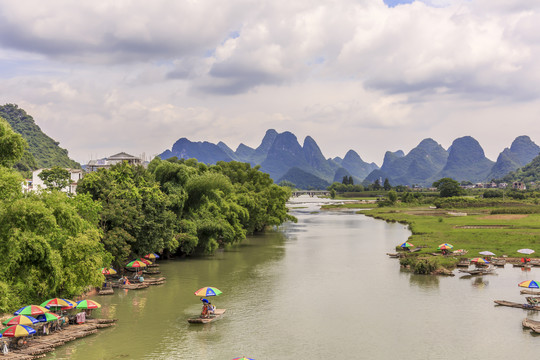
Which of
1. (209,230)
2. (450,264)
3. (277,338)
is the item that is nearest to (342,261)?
(450,264)

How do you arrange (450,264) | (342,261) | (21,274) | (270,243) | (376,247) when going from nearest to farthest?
(21,274)
(450,264)
(342,261)
(376,247)
(270,243)

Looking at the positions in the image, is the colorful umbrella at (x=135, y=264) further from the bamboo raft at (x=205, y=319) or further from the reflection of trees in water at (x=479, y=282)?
the reflection of trees in water at (x=479, y=282)

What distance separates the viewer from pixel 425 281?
4234 cm

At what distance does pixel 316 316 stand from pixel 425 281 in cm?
1543

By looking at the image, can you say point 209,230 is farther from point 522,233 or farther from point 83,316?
point 522,233

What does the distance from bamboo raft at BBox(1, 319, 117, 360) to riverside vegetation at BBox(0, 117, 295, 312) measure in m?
2.46

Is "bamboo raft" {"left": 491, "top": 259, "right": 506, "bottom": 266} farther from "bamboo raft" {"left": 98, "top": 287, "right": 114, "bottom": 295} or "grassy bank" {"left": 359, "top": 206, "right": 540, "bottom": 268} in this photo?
"bamboo raft" {"left": 98, "top": 287, "right": 114, "bottom": 295}

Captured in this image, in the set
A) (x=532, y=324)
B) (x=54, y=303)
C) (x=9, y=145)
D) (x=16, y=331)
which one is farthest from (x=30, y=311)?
(x=532, y=324)

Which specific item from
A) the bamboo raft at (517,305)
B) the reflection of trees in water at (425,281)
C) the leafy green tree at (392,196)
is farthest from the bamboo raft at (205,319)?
the leafy green tree at (392,196)

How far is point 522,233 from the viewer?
224ft

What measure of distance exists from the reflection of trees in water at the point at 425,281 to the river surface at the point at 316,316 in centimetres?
9

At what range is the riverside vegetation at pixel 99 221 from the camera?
2584 cm

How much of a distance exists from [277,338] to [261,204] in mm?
52015

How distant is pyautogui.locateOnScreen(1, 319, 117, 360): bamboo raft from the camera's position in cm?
2259
